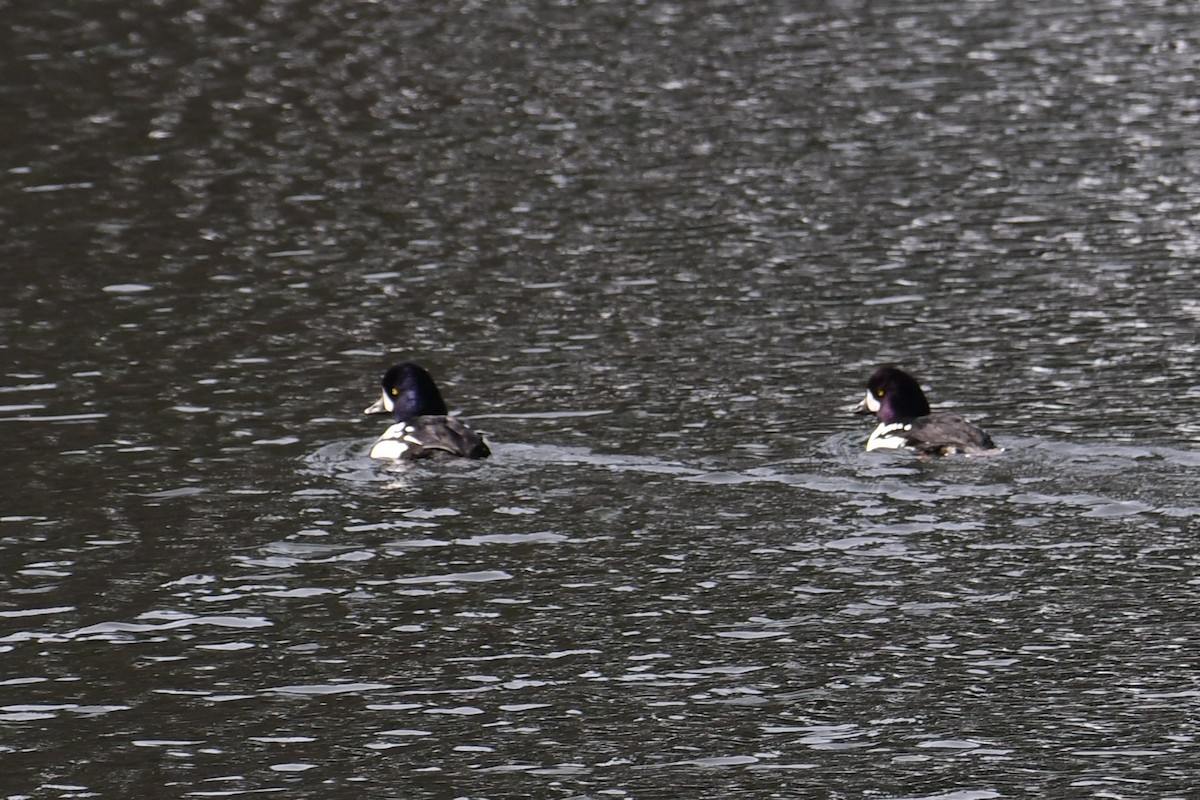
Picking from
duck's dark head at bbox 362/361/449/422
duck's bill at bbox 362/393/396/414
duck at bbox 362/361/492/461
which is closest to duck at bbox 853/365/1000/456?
duck at bbox 362/361/492/461

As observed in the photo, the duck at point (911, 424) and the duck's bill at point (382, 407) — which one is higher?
the duck's bill at point (382, 407)

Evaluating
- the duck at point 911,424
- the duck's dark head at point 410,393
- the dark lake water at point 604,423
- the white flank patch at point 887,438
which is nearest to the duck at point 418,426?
the duck's dark head at point 410,393

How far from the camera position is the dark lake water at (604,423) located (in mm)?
14359

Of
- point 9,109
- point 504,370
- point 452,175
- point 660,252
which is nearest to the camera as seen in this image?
point 504,370

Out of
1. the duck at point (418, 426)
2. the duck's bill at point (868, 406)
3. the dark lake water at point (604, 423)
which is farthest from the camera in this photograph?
the duck's bill at point (868, 406)

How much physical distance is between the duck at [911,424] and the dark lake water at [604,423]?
26 cm

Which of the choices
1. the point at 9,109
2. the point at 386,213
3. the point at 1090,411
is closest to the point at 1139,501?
the point at 1090,411

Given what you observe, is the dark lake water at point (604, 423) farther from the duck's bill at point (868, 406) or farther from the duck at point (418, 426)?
the duck's bill at point (868, 406)

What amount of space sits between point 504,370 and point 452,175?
11581 mm

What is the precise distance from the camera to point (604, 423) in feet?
72.9

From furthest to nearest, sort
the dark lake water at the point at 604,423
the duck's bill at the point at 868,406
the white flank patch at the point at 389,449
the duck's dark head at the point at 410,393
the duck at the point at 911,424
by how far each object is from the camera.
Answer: the duck's dark head at the point at 410,393
the duck's bill at the point at 868,406
the white flank patch at the point at 389,449
the duck at the point at 911,424
the dark lake water at the point at 604,423

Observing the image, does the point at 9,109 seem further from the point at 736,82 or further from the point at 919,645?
the point at 919,645

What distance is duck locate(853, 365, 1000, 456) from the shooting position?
20.4 m

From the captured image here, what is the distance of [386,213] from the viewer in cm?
3350
